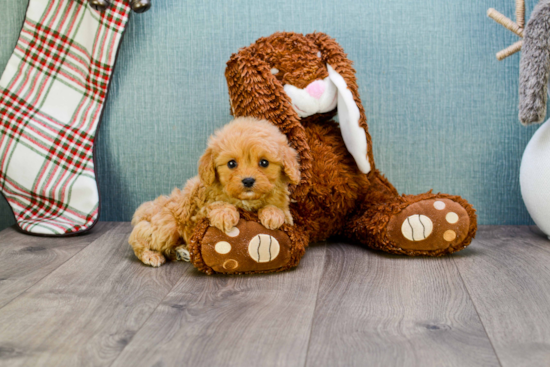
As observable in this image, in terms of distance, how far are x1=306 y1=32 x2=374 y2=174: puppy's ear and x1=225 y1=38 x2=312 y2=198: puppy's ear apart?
0.31 feet

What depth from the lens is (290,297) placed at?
36.7 inches

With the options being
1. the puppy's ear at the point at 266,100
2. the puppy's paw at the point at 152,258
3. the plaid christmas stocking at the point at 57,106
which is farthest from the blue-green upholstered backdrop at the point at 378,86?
the puppy's paw at the point at 152,258

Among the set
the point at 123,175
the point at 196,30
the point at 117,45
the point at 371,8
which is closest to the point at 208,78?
the point at 196,30

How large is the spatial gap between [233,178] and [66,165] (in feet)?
2.05

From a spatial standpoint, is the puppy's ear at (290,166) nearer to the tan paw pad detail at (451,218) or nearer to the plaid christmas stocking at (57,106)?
the tan paw pad detail at (451,218)

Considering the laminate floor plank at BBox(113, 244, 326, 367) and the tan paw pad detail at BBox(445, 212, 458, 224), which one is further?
the tan paw pad detail at BBox(445, 212, 458, 224)

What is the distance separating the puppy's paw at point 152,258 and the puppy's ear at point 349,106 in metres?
0.47

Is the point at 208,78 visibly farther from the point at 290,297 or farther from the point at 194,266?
the point at 290,297

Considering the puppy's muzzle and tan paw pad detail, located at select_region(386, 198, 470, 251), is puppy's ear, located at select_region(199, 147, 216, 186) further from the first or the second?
tan paw pad detail, located at select_region(386, 198, 470, 251)

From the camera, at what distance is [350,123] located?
3.66ft

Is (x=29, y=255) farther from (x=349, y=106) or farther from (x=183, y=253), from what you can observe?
(x=349, y=106)

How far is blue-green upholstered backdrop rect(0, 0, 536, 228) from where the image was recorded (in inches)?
53.7

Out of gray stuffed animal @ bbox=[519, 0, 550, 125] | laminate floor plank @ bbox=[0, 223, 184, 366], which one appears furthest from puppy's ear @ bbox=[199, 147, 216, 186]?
gray stuffed animal @ bbox=[519, 0, 550, 125]

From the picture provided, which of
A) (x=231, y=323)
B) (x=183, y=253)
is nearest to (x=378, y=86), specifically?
(x=183, y=253)
